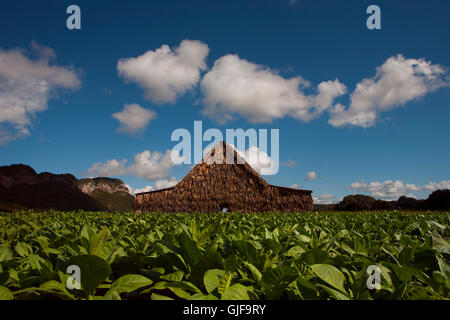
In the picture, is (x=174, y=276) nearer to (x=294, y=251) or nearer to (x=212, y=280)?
(x=212, y=280)

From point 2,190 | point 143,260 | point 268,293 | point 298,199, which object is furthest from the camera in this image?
point 2,190

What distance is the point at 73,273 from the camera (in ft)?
3.14

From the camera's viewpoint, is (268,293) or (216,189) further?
(216,189)

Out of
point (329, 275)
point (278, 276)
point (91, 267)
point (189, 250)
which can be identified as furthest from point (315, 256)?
point (91, 267)

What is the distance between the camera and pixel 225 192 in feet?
64.6

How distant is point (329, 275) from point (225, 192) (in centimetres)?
1885

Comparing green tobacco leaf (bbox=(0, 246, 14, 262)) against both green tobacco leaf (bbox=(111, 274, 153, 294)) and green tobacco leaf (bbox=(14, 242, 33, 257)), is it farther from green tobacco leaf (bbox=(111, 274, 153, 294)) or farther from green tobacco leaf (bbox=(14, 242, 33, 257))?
green tobacco leaf (bbox=(111, 274, 153, 294))

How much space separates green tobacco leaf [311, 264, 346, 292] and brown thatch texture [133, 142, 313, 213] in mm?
18502

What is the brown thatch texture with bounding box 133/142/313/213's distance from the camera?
63.1ft

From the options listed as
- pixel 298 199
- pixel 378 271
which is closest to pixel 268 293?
pixel 378 271

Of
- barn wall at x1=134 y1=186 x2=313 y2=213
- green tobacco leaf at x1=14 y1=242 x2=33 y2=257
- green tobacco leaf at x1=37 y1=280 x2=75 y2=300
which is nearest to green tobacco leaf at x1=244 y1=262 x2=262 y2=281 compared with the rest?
green tobacco leaf at x1=37 y1=280 x2=75 y2=300

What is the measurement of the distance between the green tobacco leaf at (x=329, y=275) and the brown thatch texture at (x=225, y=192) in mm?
18502
